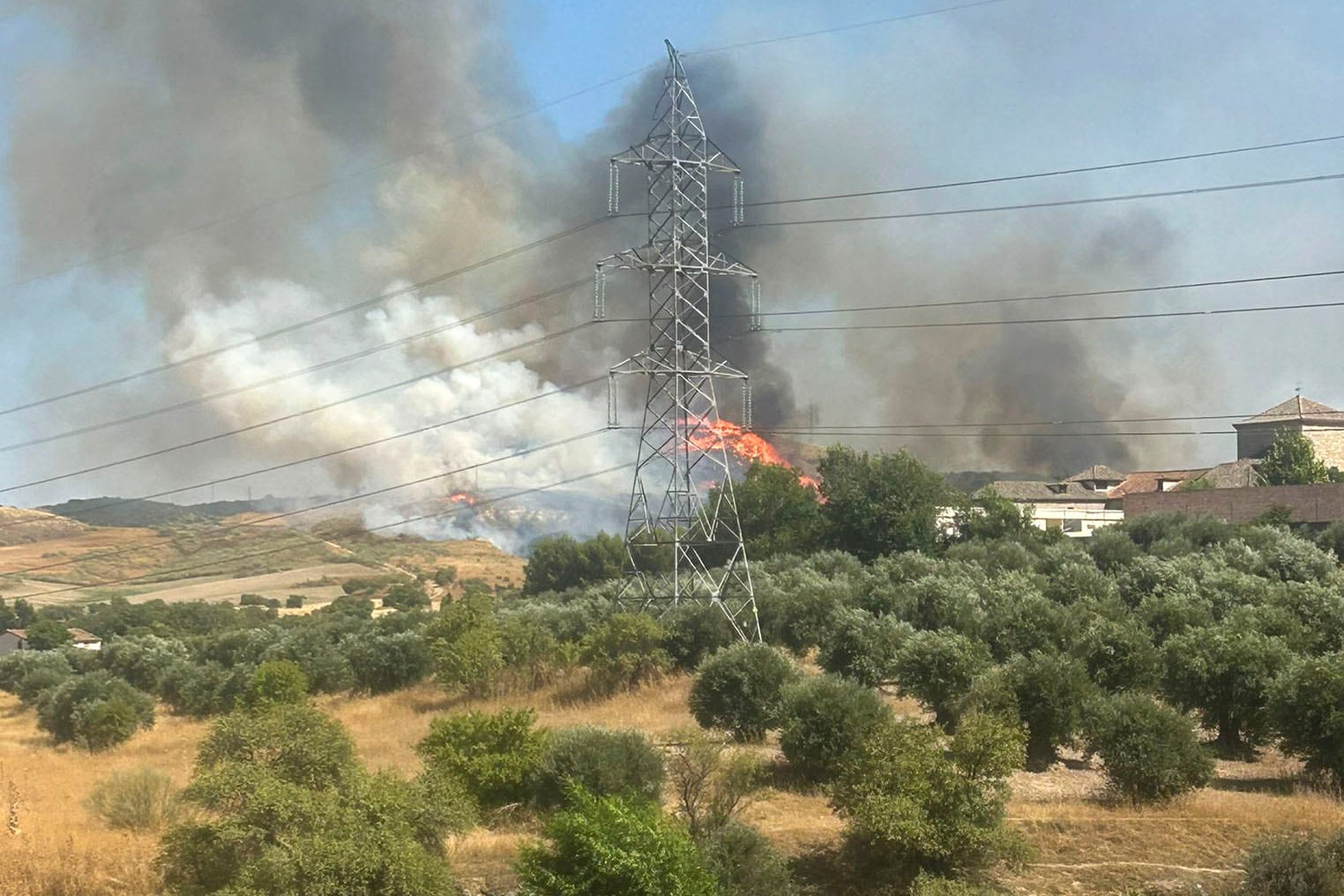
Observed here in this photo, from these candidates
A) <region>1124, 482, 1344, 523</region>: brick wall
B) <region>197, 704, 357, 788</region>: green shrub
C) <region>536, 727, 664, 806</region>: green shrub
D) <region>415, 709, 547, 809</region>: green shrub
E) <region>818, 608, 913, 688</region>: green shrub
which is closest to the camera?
<region>197, 704, 357, 788</region>: green shrub

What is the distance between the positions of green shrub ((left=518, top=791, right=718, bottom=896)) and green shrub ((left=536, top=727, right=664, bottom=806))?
15.9 ft

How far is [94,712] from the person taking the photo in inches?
1538

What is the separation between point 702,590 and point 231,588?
68.7 m

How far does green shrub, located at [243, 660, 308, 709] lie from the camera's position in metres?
39.2

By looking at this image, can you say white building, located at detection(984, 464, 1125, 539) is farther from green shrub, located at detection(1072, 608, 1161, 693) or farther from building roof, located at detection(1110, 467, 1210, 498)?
green shrub, located at detection(1072, 608, 1161, 693)

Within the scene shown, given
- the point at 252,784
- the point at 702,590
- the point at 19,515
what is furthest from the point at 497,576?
the point at 252,784

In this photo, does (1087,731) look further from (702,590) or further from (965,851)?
(702,590)

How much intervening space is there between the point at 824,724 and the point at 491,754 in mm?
6155

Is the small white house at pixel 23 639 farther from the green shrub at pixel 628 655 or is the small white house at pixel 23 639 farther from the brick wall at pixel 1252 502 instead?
the brick wall at pixel 1252 502

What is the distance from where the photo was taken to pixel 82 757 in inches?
1438

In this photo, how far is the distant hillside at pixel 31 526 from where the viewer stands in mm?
106125

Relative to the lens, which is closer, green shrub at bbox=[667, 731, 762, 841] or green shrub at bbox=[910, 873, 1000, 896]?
green shrub at bbox=[910, 873, 1000, 896]

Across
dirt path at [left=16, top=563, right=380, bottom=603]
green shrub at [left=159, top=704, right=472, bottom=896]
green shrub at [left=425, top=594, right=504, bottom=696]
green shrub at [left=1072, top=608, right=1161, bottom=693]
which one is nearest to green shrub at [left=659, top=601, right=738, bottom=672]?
green shrub at [left=425, top=594, right=504, bottom=696]

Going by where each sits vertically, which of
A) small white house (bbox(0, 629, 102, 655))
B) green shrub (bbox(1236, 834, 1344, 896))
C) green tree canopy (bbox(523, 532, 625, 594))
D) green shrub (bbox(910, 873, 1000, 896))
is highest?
green tree canopy (bbox(523, 532, 625, 594))
